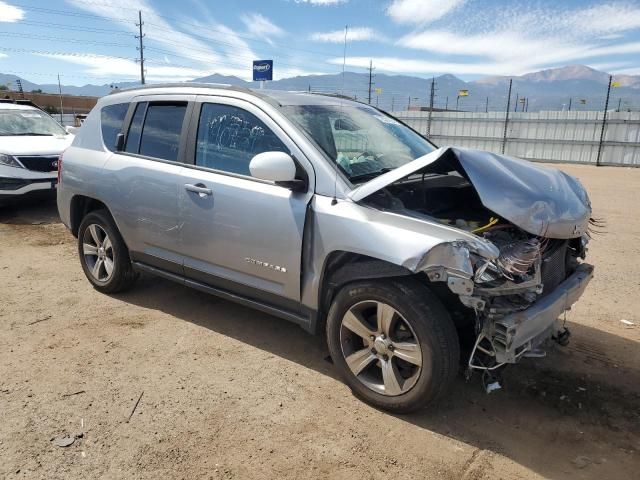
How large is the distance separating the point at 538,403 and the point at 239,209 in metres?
2.33

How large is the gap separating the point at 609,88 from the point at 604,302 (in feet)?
76.2

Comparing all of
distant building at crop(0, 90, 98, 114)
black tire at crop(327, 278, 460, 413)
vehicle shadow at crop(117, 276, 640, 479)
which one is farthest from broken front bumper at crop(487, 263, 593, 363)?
distant building at crop(0, 90, 98, 114)

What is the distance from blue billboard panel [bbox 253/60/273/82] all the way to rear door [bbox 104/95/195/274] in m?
14.8

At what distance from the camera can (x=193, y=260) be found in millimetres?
3838

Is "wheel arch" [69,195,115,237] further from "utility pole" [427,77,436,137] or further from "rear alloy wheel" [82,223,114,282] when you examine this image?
"utility pole" [427,77,436,137]

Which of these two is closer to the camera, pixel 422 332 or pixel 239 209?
pixel 422 332

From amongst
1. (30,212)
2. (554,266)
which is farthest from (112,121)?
(30,212)

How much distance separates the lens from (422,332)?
2.66 meters

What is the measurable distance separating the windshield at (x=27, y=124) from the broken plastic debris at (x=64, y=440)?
798cm

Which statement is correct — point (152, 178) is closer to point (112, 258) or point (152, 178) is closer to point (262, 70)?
point (112, 258)

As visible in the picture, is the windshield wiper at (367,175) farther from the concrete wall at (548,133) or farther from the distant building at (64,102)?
the distant building at (64,102)

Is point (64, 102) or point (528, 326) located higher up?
point (64, 102)

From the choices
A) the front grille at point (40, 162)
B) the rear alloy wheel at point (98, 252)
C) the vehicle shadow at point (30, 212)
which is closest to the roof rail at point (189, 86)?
the rear alloy wheel at point (98, 252)

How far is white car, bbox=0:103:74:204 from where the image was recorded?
7910 millimetres
